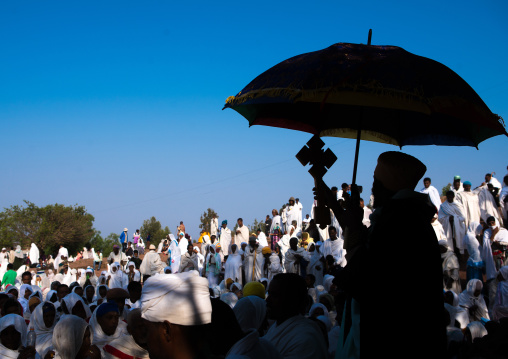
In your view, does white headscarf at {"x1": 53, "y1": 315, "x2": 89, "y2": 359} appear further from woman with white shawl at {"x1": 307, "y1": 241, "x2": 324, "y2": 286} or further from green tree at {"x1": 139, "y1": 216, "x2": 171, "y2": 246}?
green tree at {"x1": 139, "y1": 216, "x2": 171, "y2": 246}

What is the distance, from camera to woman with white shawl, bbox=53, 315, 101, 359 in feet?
15.8

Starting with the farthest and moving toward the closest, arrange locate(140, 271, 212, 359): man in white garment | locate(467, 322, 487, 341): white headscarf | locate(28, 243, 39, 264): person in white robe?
1. locate(28, 243, 39, 264): person in white robe
2. locate(467, 322, 487, 341): white headscarf
3. locate(140, 271, 212, 359): man in white garment

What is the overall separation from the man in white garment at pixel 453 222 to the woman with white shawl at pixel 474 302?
17.4 ft

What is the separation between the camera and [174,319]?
6.64 ft

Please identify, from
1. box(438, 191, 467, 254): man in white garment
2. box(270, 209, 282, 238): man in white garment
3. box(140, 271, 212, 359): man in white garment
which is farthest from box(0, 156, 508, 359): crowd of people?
box(270, 209, 282, 238): man in white garment

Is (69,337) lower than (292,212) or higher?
lower

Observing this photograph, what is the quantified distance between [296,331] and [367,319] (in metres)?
1.19

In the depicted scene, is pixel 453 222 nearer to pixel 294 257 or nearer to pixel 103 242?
pixel 294 257

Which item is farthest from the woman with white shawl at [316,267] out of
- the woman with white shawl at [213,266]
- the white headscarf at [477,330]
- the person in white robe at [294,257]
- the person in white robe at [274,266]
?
the white headscarf at [477,330]

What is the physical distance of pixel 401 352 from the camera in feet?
8.52

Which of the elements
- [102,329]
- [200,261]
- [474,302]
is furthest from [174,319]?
[200,261]

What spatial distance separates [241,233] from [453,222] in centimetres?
1103

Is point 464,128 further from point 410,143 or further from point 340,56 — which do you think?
point 340,56

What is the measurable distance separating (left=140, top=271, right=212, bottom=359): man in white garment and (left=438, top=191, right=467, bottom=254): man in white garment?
14.9m
